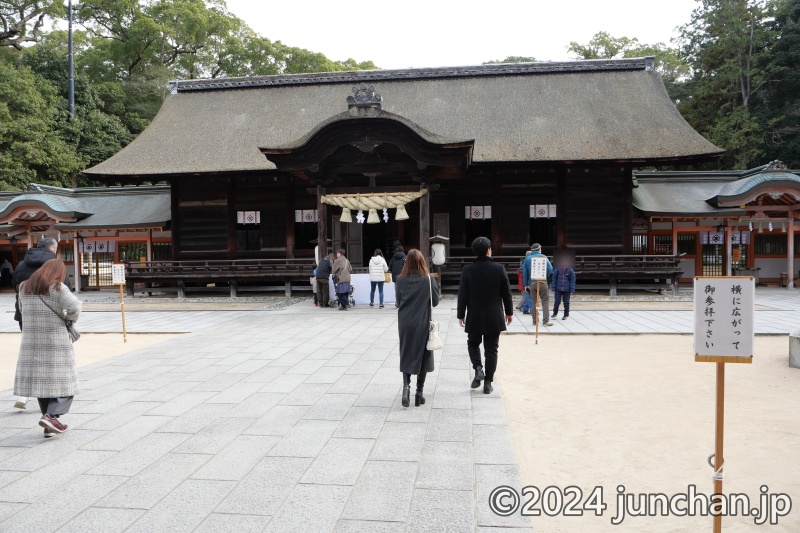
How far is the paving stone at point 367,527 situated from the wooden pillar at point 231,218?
1604 centimetres

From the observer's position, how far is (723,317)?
2877mm

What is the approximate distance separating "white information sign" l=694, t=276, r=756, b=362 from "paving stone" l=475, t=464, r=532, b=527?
1.35 meters

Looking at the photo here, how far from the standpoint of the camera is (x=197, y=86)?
833 inches

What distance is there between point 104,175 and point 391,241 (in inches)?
380

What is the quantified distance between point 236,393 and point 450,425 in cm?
245

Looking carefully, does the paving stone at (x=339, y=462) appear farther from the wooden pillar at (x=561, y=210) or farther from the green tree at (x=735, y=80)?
the green tree at (x=735, y=80)

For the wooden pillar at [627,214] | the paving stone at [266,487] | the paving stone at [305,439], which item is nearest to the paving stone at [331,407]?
the paving stone at [305,439]

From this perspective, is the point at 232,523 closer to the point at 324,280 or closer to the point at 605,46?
the point at 324,280

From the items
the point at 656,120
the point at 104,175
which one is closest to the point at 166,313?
the point at 104,175

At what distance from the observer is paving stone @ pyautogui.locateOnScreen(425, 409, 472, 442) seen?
13.6 feet

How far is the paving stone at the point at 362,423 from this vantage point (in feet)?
13.9

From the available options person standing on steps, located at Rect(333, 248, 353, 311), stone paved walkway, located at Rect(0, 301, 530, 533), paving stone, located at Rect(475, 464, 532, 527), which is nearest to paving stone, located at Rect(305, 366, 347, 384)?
stone paved walkway, located at Rect(0, 301, 530, 533)

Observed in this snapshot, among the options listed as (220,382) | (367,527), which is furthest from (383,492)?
(220,382)

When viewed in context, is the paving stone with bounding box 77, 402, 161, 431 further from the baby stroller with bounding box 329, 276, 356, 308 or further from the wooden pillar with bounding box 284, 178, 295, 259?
the wooden pillar with bounding box 284, 178, 295, 259
